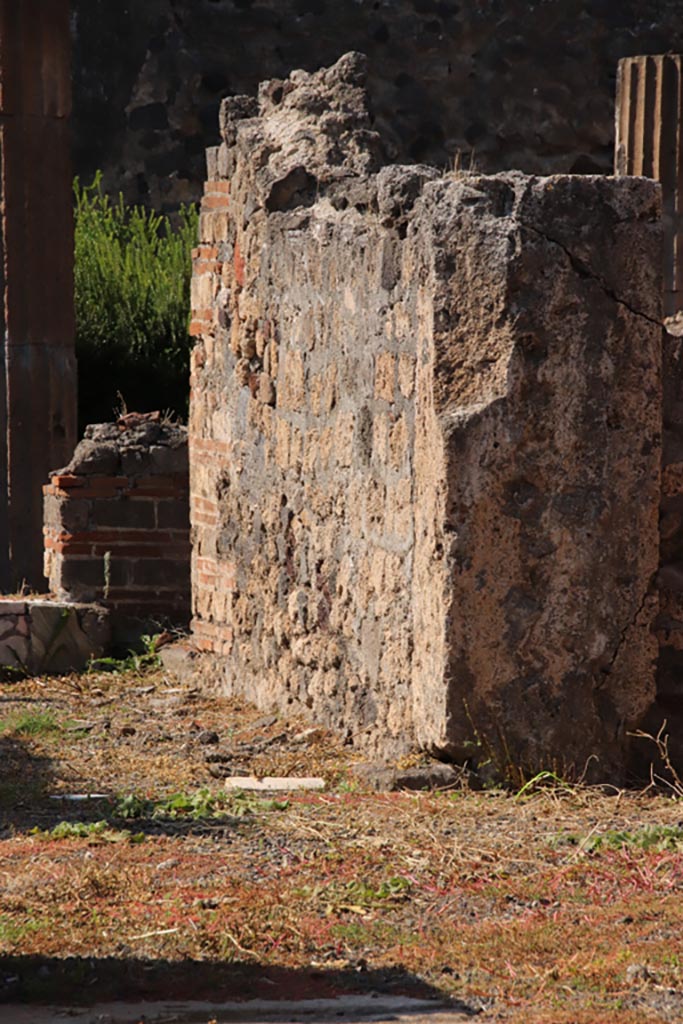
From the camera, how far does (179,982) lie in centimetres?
347

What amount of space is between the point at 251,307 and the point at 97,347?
506 cm

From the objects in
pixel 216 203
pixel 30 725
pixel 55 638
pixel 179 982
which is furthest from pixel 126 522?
pixel 179 982

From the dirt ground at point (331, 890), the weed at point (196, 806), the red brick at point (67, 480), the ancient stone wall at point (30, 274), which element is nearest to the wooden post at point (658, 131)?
the ancient stone wall at point (30, 274)

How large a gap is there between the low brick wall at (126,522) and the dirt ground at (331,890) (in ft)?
8.29

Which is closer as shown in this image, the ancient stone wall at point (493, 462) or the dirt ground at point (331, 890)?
the dirt ground at point (331, 890)

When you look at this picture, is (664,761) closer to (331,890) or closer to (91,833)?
(331,890)

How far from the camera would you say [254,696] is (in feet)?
22.1

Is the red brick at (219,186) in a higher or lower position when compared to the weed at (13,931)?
higher

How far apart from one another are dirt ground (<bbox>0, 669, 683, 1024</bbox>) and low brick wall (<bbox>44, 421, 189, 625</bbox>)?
253 cm

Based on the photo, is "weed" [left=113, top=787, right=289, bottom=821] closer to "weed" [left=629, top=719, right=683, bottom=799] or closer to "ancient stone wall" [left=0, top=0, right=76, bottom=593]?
"weed" [left=629, top=719, right=683, bottom=799]

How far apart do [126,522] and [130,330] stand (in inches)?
147

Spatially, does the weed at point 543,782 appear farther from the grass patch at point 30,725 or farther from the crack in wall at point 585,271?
the grass patch at point 30,725

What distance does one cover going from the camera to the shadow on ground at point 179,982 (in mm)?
3389

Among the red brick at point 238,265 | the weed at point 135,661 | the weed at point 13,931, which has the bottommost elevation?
the weed at point 13,931
